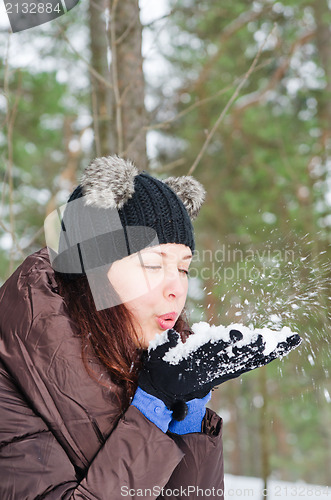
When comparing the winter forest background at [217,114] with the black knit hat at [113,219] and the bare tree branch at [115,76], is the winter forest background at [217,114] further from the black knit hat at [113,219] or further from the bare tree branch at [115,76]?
the black knit hat at [113,219]

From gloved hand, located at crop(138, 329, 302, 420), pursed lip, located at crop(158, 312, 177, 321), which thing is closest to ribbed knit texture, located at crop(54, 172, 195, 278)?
pursed lip, located at crop(158, 312, 177, 321)

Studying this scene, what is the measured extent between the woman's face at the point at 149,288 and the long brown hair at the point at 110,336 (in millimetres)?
27

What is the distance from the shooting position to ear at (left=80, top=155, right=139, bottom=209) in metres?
1.57

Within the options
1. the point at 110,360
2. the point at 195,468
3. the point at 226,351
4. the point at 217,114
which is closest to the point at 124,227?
the point at 110,360

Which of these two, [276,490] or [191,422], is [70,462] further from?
[276,490]

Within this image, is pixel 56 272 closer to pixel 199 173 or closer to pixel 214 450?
pixel 214 450

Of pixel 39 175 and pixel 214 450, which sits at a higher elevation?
pixel 39 175

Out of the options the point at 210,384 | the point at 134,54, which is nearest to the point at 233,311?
the point at 210,384

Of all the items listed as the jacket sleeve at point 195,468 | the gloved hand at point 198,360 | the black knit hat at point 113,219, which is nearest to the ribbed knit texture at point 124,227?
the black knit hat at point 113,219

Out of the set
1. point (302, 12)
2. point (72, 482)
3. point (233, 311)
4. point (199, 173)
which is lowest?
point (72, 482)

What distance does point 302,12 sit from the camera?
6859 mm

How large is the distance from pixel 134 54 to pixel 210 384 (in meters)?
2.19

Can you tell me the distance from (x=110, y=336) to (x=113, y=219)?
375 mm

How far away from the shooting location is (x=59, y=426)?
4.50 ft
